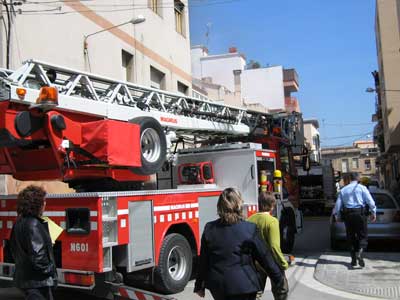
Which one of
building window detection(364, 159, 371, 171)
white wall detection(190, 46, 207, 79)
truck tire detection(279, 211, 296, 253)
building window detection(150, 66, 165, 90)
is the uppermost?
white wall detection(190, 46, 207, 79)

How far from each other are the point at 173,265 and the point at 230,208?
4.07m

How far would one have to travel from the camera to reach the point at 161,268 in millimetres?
7406

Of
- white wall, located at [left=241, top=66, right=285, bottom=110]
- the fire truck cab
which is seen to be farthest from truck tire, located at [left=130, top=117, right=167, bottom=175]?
white wall, located at [left=241, top=66, right=285, bottom=110]

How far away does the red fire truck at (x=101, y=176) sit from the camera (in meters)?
6.52

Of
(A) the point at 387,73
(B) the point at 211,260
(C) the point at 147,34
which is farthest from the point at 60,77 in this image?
(A) the point at 387,73

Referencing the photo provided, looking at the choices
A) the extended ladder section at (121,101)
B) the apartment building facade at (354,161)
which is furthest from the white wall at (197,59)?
the apartment building facade at (354,161)

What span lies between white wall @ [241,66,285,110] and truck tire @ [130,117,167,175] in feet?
160

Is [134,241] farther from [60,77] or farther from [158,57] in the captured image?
[158,57]

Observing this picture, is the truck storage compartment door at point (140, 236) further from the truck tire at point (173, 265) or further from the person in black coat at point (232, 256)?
the person in black coat at point (232, 256)

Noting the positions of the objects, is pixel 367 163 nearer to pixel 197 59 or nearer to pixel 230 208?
pixel 197 59

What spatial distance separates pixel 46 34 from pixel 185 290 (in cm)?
953

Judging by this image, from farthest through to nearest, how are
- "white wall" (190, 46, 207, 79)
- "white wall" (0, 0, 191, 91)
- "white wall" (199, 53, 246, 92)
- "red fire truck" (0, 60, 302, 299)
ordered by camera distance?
"white wall" (190, 46, 207, 79) < "white wall" (199, 53, 246, 92) < "white wall" (0, 0, 191, 91) < "red fire truck" (0, 60, 302, 299)

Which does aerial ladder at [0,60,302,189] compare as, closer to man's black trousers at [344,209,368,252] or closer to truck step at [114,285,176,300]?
truck step at [114,285,176,300]

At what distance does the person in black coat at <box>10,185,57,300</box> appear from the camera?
464 centimetres
